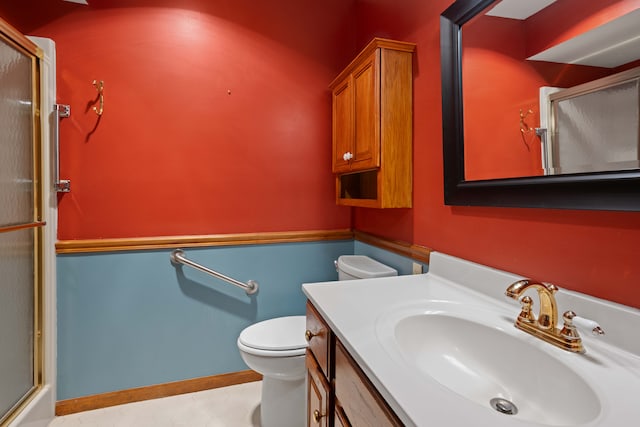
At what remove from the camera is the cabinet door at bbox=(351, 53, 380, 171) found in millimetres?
1423

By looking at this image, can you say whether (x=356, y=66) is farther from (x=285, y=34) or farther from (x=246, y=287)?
(x=246, y=287)

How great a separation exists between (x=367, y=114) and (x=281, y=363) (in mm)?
1191

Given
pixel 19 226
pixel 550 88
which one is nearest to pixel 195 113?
pixel 19 226

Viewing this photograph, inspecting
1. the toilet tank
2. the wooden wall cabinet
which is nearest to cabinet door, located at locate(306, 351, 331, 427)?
the toilet tank

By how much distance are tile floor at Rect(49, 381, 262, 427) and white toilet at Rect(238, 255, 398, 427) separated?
22 cm

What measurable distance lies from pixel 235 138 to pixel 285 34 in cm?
72

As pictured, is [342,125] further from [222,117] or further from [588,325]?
[588,325]

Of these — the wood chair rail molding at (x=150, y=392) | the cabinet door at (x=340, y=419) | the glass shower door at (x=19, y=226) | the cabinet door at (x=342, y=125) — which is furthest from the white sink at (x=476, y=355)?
the glass shower door at (x=19, y=226)

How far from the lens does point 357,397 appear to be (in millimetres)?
724

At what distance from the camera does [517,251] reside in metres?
0.98

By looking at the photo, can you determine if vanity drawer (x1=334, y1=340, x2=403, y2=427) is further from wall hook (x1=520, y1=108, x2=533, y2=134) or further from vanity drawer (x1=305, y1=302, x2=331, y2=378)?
wall hook (x1=520, y1=108, x2=533, y2=134)

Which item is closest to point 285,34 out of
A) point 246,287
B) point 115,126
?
point 115,126

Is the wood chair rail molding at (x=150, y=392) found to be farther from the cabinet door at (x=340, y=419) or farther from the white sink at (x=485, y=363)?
the white sink at (x=485, y=363)

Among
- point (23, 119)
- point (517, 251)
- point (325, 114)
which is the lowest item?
point (517, 251)
